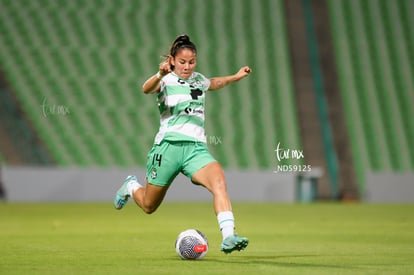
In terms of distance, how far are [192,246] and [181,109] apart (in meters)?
1.12

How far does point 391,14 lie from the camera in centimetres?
2712

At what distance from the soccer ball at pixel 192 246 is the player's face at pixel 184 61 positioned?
1319mm

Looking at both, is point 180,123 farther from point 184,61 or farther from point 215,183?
point 215,183

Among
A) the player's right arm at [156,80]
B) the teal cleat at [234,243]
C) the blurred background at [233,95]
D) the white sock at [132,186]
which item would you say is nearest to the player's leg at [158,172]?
the white sock at [132,186]

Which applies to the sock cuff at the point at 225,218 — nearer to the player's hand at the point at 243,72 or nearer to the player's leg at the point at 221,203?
the player's leg at the point at 221,203

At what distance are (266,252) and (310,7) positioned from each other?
19.6 meters

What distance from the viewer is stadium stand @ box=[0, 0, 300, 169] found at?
71.5ft

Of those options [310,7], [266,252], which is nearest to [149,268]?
[266,252]

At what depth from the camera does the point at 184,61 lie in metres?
7.25

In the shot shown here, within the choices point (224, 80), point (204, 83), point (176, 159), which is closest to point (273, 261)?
point (176, 159)

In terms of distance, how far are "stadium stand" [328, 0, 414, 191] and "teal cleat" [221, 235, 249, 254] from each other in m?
16.6

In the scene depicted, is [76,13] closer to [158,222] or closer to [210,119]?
[210,119]

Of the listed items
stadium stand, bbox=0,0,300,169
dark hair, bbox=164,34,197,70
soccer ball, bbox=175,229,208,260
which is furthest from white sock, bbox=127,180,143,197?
stadium stand, bbox=0,0,300,169

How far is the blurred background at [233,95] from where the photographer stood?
68.3 feet
